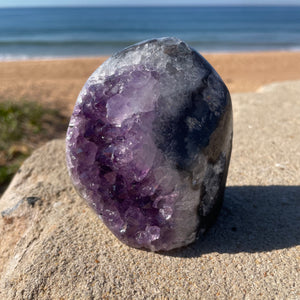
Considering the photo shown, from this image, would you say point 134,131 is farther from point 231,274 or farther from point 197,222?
point 231,274

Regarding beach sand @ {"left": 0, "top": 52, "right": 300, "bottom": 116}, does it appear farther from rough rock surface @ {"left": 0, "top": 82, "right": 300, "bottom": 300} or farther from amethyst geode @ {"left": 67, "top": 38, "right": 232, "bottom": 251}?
amethyst geode @ {"left": 67, "top": 38, "right": 232, "bottom": 251}

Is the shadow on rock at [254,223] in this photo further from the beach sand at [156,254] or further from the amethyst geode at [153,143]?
the amethyst geode at [153,143]

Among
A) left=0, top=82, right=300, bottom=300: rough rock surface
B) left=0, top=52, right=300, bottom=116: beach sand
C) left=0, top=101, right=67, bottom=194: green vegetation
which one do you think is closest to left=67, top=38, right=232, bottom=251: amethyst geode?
left=0, top=82, right=300, bottom=300: rough rock surface

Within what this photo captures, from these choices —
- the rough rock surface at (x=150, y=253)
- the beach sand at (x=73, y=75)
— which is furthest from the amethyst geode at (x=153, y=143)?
the beach sand at (x=73, y=75)

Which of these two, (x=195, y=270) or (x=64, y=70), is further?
(x=64, y=70)

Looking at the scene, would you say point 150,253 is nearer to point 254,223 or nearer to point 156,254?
point 156,254

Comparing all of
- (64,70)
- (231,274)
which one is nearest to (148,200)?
(231,274)

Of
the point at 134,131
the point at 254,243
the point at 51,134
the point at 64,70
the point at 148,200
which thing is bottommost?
the point at 64,70
